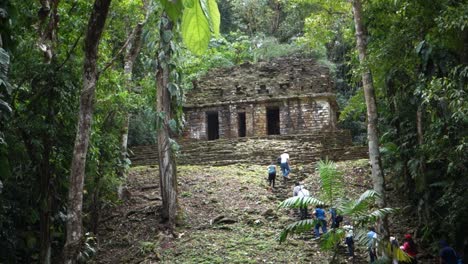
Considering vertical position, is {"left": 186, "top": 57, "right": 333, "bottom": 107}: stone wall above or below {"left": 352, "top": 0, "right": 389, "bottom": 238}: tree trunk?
above

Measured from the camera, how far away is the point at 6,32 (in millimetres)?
2539

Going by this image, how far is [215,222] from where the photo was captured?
38.0 ft

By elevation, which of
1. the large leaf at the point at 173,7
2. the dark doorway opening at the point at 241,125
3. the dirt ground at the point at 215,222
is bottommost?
the dirt ground at the point at 215,222

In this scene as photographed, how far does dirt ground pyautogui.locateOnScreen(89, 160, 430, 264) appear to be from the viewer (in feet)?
32.1

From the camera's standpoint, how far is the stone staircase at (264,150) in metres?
17.6

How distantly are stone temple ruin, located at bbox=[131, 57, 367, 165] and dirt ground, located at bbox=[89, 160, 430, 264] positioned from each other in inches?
129

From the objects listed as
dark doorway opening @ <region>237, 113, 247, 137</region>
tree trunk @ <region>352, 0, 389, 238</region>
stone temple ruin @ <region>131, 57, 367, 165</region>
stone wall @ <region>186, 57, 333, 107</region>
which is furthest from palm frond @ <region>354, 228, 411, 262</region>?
dark doorway opening @ <region>237, 113, 247, 137</region>

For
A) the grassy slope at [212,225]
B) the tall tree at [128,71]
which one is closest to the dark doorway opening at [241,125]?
the grassy slope at [212,225]

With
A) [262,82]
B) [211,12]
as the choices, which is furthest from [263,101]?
[211,12]

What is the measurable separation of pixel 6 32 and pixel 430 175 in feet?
29.5

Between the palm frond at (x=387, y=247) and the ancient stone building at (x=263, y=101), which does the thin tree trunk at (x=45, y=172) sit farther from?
the ancient stone building at (x=263, y=101)

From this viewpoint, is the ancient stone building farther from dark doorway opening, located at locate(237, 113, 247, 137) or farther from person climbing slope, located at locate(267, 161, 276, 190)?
person climbing slope, located at locate(267, 161, 276, 190)

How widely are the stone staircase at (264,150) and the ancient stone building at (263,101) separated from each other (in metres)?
1.78

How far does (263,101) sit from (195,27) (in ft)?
68.6
